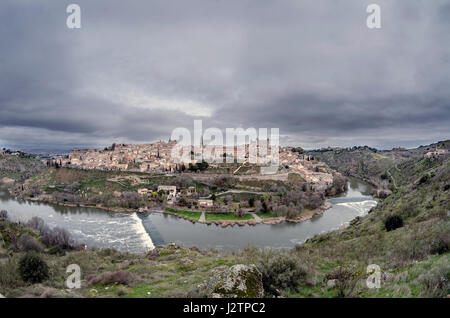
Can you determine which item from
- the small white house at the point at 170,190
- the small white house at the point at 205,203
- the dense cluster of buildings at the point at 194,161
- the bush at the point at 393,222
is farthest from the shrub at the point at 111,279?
the dense cluster of buildings at the point at 194,161

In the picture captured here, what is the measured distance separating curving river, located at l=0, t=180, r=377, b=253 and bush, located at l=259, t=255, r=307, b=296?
16.7 m

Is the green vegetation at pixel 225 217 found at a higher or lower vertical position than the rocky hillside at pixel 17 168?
lower

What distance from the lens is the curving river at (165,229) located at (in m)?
20.9

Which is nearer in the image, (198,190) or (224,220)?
(224,220)

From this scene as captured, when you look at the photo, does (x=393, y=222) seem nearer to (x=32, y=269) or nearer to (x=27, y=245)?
(x=32, y=269)

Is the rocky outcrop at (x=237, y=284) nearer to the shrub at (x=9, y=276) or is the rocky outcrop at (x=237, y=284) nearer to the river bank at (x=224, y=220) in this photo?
the shrub at (x=9, y=276)

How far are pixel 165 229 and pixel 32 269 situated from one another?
65.2 ft

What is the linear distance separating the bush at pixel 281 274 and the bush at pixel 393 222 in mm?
7607

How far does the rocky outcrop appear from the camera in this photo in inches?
132

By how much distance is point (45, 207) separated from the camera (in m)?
35.9

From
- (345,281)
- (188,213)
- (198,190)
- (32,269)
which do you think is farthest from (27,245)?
(198,190)

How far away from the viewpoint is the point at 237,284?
11.3 feet

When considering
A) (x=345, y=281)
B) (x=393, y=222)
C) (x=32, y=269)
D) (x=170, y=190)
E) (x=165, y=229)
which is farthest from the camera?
(x=170, y=190)
